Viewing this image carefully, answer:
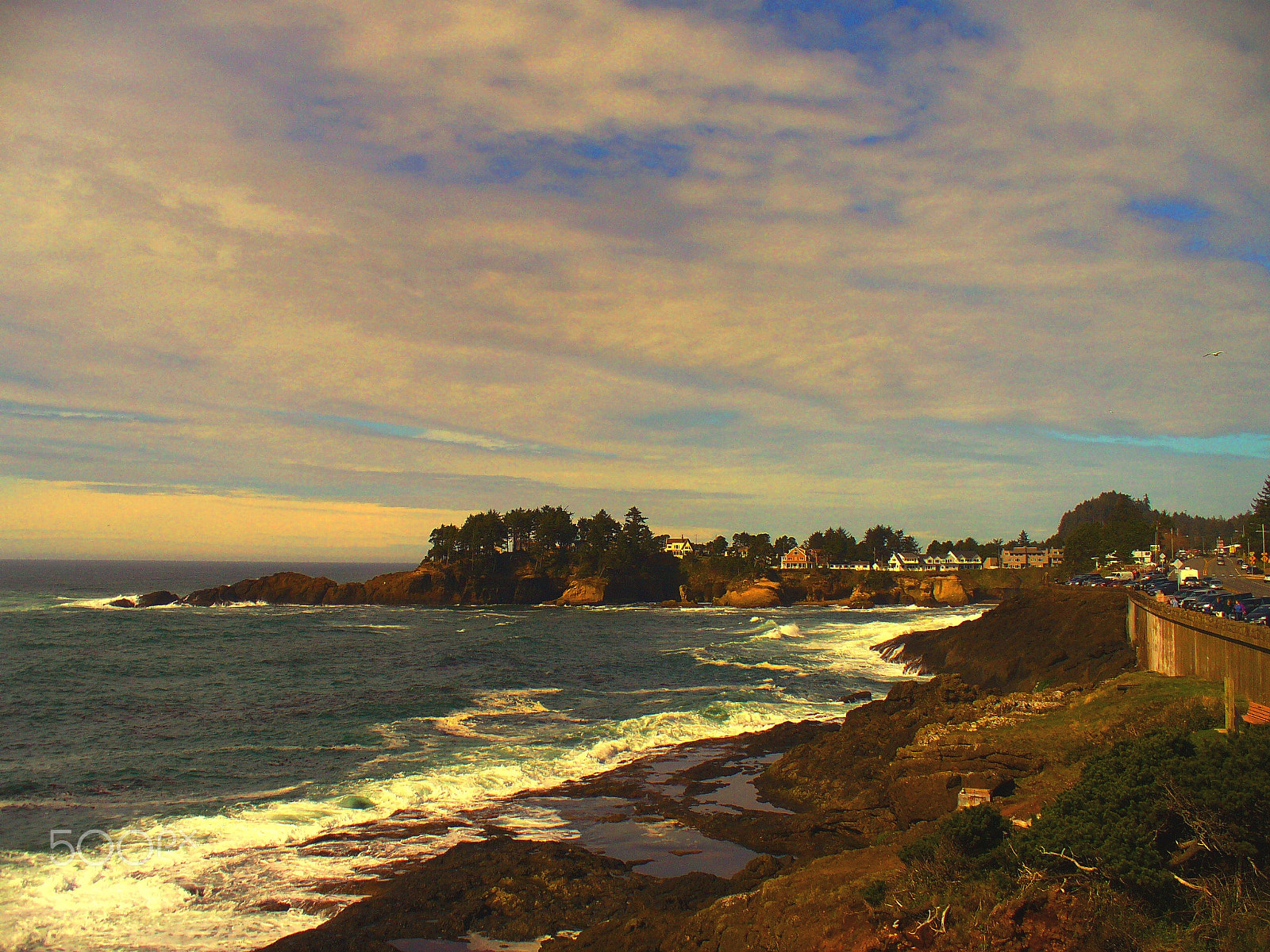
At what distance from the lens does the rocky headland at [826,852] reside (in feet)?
34.8

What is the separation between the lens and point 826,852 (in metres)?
18.6

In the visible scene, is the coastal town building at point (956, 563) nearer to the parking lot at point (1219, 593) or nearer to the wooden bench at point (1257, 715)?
the parking lot at point (1219, 593)

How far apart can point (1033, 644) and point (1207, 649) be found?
81.6 ft

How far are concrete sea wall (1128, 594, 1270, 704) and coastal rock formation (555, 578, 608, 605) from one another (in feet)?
309

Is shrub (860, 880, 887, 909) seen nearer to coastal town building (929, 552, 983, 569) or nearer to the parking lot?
the parking lot

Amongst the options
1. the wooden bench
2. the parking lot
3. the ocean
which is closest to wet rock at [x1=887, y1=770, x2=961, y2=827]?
the wooden bench

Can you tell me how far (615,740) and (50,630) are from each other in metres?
67.1

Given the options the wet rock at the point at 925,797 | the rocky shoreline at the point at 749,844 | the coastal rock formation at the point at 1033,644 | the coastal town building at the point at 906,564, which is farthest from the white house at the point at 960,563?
the wet rock at the point at 925,797

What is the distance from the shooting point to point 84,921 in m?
16.0

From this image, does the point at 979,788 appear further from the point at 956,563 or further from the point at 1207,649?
the point at 956,563

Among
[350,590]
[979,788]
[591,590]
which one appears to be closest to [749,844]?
[979,788]

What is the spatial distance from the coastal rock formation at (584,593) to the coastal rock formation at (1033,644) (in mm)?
69032

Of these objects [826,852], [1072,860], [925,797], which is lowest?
[826,852]

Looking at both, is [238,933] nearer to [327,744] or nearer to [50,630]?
[327,744]
